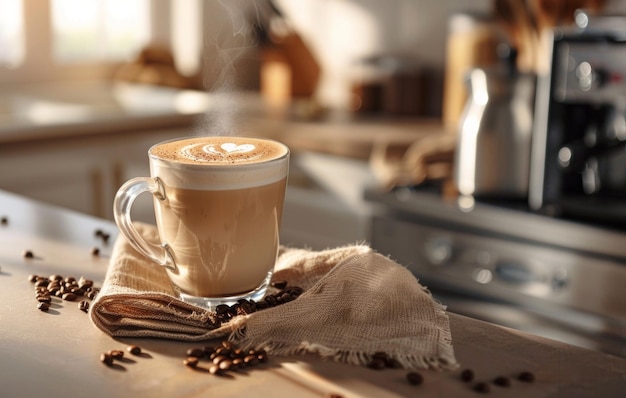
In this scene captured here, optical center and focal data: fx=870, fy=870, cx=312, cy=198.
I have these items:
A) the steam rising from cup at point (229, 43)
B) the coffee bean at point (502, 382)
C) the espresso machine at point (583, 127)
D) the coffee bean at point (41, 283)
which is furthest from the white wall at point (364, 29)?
the coffee bean at point (502, 382)

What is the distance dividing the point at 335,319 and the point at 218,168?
0.55ft

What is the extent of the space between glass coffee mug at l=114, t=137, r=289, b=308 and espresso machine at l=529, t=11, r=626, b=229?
1.13 meters

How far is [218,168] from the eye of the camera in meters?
0.77

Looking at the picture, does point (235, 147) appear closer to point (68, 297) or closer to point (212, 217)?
point (212, 217)

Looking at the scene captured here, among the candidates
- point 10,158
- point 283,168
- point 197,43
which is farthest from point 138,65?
point 283,168

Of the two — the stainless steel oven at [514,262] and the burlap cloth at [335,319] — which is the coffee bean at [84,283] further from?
the stainless steel oven at [514,262]

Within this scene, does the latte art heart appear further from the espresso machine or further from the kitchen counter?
the espresso machine

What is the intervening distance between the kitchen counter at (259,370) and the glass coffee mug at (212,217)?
0.10 meters

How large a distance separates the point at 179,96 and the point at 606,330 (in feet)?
5.67

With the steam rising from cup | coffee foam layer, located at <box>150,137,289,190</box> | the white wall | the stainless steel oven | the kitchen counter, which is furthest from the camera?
the steam rising from cup

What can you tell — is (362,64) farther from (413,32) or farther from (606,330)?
(606,330)

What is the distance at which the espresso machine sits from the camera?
175cm

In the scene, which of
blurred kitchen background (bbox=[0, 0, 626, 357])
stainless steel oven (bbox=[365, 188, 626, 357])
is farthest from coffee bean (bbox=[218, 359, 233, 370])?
stainless steel oven (bbox=[365, 188, 626, 357])

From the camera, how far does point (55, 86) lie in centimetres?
332
